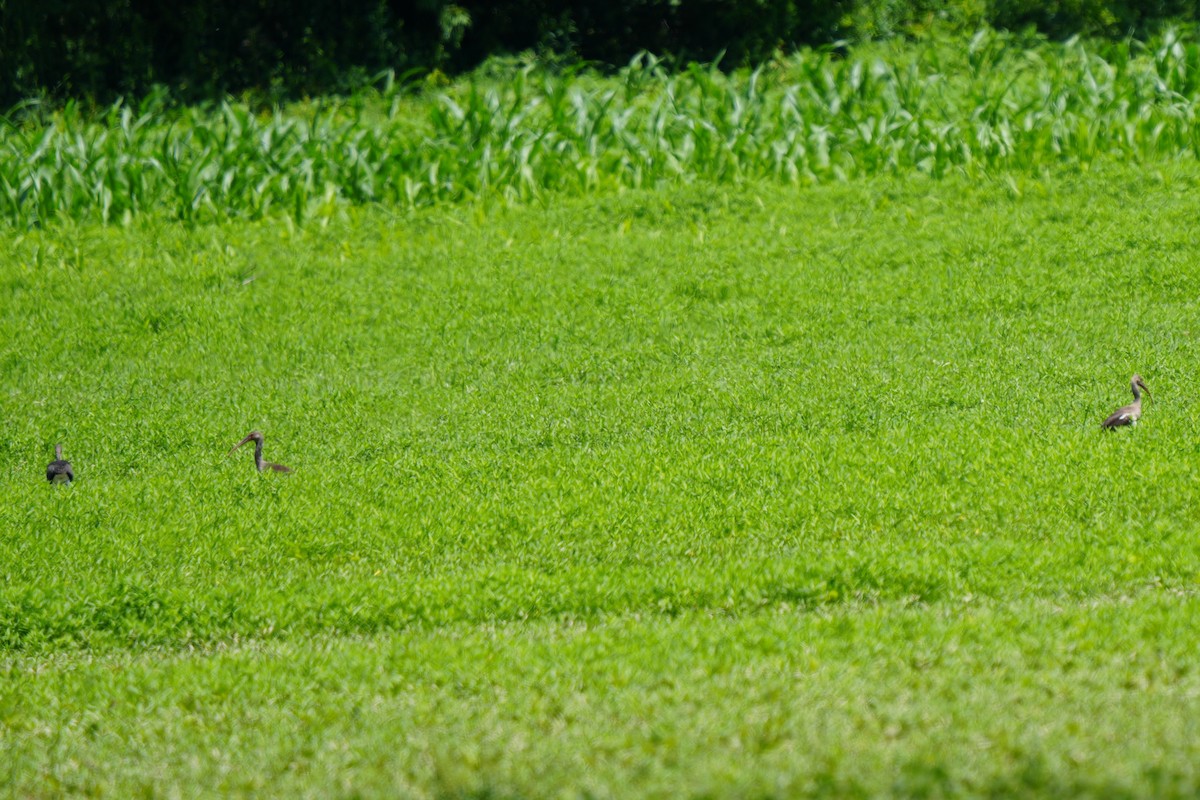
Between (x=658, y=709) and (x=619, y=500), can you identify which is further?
(x=619, y=500)

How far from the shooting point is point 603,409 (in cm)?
859

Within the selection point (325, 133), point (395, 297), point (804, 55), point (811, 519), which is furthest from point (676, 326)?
point (804, 55)

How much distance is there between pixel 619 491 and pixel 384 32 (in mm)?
13985

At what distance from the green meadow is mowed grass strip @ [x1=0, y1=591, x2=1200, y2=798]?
0.02 metres

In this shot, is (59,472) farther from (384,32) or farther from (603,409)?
(384,32)

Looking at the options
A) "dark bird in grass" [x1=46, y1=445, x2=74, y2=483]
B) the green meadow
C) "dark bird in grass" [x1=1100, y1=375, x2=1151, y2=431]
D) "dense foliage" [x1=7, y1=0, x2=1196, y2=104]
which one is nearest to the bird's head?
the green meadow

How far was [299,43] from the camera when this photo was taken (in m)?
20.0

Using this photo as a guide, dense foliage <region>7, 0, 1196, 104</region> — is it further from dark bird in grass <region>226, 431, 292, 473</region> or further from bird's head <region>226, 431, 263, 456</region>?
dark bird in grass <region>226, 431, 292, 473</region>

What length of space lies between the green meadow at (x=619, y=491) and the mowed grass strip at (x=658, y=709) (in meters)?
0.02

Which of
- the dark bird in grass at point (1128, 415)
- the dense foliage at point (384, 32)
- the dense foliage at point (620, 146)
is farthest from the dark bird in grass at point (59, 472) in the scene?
the dense foliage at point (384, 32)

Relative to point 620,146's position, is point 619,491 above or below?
below

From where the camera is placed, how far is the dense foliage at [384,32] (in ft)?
62.8

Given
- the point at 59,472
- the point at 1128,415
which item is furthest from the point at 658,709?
the point at 59,472

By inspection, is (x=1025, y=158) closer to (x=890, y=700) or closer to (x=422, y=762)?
(x=890, y=700)
